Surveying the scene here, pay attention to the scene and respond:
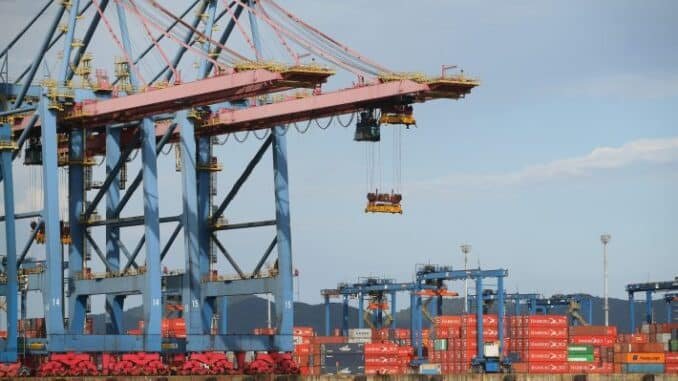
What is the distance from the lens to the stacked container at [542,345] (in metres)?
81.1

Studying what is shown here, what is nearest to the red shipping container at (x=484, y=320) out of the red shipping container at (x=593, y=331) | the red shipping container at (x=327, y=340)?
the red shipping container at (x=593, y=331)

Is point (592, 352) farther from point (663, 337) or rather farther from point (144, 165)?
point (144, 165)

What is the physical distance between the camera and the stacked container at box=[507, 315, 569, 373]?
81.1 m

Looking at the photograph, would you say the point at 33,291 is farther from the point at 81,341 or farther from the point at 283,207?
the point at 283,207

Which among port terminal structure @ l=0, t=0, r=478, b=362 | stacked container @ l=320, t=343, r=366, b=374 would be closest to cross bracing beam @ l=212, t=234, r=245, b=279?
port terminal structure @ l=0, t=0, r=478, b=362

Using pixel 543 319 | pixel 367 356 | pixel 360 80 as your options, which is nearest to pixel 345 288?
Answer: pixel 367 356

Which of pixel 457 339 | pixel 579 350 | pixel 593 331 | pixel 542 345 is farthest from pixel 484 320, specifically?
pixel 593 331

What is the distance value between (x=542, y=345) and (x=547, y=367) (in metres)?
1.73

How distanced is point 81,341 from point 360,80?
1548 centimetres

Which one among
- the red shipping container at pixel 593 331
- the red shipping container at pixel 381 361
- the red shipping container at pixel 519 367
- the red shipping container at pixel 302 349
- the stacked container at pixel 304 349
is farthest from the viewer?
the red shipping container at pixel 593 331

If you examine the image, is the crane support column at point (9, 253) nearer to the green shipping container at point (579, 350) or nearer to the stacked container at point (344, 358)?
the green shipping container at point (579, 350)

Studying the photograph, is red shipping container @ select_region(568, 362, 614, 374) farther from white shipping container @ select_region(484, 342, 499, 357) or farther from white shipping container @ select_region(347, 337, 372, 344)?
white shipping container @ select_region(347, 337, 372, 344)

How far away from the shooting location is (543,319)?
82.1 m

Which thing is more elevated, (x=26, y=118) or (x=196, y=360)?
(x=26, y=118)
